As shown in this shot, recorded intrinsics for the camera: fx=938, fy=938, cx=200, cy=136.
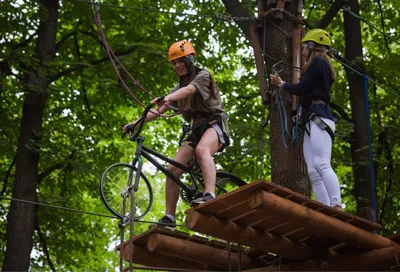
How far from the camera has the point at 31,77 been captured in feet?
48.2

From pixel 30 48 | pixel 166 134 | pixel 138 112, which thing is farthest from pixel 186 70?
pixel 166 134

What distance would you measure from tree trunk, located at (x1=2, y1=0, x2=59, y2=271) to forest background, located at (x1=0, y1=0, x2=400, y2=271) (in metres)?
0.02

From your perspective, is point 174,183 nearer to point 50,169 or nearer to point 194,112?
point 194,112

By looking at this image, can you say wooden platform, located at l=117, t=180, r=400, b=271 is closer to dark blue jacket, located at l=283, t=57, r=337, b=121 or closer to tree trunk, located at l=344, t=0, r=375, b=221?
dark blue jacket, located at l=283, t=57, r=337, b=121

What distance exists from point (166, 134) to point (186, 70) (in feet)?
34.9

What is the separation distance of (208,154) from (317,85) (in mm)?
1256

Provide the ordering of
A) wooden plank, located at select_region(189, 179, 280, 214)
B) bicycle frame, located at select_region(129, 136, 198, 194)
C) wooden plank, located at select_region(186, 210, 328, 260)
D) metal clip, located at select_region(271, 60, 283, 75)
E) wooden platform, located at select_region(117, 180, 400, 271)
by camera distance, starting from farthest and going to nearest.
A: 1. metal clip, located at select_region(271, 60, 283, 75)
2. bicycle frame, located at select_region(129, 136, 198, 194)
3. wooden plank, located at select_region(186, 210, 328, 260)
4. wooden platform, located at select_region(117, 180, 400, 271)
5. wooden plank, located at select_region(189, 179, 280, 214)

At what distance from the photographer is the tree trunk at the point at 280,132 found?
10031 millimetres

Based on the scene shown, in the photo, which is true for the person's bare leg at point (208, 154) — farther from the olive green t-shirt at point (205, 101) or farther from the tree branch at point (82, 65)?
the tree branch at point (82, 65)

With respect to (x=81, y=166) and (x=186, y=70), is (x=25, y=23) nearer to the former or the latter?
(x=81, y=166)

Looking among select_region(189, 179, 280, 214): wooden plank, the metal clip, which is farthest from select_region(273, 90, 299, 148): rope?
select_region(189, 179, 280, 214): wooden plank

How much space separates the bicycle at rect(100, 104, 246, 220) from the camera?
28.8 feet

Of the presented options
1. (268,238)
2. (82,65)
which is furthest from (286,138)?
(82,65)

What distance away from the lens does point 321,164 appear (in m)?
8.77
